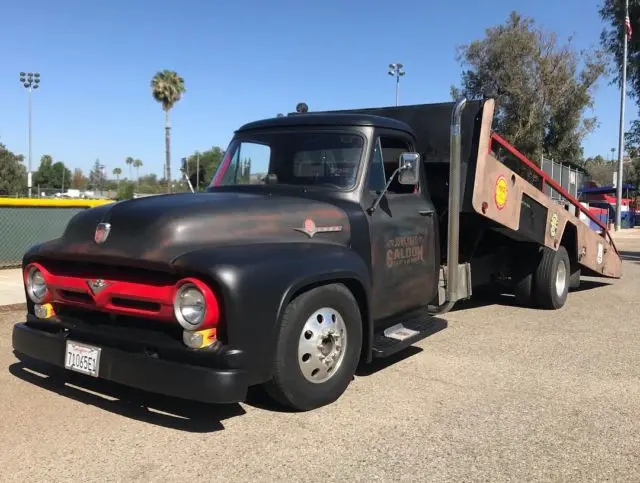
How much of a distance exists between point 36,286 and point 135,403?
1114 mm

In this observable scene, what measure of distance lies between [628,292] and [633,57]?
21084 mm

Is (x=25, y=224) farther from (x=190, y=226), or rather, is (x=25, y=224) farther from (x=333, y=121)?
(x=190, y=226)

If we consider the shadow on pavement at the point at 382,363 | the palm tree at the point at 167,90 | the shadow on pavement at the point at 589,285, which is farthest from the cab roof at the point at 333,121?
the palm tree at the point at 167,90

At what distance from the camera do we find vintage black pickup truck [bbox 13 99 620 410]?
137 inches

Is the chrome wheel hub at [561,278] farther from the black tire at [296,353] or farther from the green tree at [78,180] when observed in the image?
the green tree at [78,180]

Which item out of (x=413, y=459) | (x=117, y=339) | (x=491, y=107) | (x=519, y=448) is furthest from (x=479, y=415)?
(x=491, y=107)

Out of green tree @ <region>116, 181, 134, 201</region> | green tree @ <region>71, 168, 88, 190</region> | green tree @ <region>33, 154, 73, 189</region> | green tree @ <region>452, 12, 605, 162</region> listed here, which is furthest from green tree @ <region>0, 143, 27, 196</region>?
green tree @ <region>71, 168, 88, 190</region>

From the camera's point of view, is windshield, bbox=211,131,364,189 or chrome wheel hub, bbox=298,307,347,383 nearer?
chrome wheel hub, bbox=298,307,347,383

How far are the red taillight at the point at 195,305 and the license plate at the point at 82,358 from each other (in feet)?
2.36

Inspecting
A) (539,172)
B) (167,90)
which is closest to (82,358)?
(539,172)

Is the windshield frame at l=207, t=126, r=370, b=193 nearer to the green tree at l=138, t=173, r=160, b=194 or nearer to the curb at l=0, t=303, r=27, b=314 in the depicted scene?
the curb at l=0, t=303, r=27, b=314

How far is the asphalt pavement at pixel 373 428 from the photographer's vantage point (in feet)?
10.8

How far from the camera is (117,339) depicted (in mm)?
3711

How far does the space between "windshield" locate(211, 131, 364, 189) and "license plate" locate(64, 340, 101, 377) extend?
196 cm
